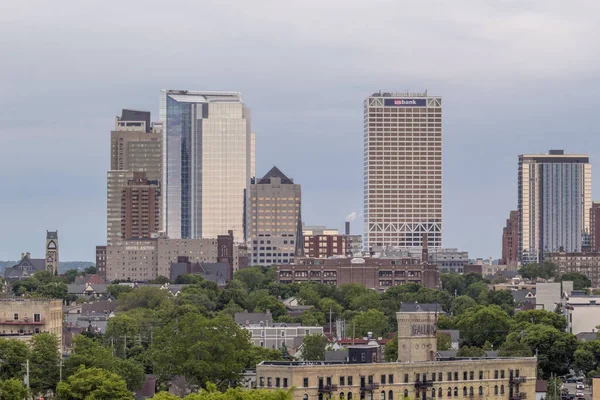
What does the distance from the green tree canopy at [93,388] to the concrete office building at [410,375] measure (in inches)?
505

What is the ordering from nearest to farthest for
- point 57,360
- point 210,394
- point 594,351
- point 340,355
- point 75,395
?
point 210,394
point 75,395
point 57,360
point 340,355
point 594,351

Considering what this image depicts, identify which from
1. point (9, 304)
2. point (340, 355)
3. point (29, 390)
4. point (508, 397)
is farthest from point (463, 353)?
point (29, 390)

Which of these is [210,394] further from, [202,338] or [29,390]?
[202,338]

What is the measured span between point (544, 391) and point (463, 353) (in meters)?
19.8

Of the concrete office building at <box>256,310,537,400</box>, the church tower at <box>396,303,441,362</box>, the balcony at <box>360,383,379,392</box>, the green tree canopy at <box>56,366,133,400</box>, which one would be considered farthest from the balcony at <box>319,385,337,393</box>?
the green tree canopy at <box>56,366,133,400</box>

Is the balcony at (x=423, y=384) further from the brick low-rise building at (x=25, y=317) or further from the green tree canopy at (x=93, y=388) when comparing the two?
the brick low-rise building at (x=25, y=317)

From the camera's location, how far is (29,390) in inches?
5684

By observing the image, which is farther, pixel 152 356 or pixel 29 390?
pixel 152 356

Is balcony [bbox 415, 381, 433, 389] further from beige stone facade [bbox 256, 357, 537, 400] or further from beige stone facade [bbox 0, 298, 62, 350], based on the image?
beige stone facade [bbox 0, 298, 62, 350]

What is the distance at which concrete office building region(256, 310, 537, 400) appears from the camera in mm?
150500

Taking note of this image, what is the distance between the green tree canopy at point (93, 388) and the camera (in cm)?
14325

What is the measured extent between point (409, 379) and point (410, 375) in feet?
1.39

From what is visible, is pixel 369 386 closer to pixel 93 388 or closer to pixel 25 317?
pixel 93 388

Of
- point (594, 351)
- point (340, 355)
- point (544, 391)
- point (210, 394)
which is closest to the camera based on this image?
point (210, 394)
